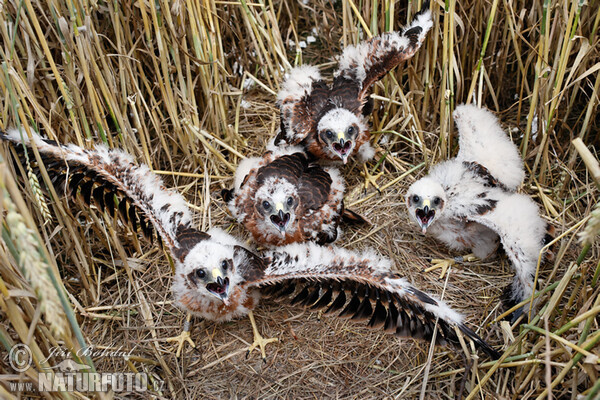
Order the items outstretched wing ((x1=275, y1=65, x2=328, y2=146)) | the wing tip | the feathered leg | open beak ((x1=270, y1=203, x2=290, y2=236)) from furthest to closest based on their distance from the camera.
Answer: outstretched wing ((x1=275, y1=65, x2=328, y2=146)) < open beak ((x1=270, y1=203, x2=290, y2=236)) < the feathered leg < the wing tip

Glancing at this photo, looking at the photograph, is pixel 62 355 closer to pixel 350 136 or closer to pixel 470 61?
pixel 350 136

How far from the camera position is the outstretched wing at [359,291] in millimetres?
2113

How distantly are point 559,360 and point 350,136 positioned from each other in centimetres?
172

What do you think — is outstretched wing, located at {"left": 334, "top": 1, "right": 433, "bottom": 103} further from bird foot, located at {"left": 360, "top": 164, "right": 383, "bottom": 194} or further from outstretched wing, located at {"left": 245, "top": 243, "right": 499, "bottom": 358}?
outstretched wing, located at {"left": 245, "top": 243, "right": 499, "bottom": 358}

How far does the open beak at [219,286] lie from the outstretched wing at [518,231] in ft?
4.57

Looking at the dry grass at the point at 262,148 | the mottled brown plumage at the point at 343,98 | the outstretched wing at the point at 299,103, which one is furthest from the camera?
the outstretched wing at the point at 299,103

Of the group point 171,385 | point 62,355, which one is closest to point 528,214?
point 171,385

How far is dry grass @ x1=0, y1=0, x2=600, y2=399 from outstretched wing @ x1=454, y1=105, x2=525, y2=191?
0.43 ft

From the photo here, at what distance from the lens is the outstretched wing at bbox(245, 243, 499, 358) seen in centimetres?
211

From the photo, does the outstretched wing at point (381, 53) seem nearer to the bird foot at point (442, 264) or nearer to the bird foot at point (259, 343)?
the bird foot at point (442, 264)

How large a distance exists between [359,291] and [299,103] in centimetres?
154

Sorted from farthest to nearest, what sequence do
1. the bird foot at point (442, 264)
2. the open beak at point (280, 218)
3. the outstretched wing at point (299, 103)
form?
the outstretched wing at point (299, 103) < the bird foot at point (442, 264) < the open beak at point (280, 218)

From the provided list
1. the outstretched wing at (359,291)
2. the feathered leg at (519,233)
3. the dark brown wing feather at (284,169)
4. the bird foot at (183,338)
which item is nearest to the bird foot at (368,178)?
the dark brown wing feather at (284,169)

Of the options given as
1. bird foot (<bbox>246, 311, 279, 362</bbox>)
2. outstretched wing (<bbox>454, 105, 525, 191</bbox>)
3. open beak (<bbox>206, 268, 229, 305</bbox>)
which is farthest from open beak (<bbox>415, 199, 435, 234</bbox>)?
open beak (<bbox>206, 268, 229, 305</bbox>)
